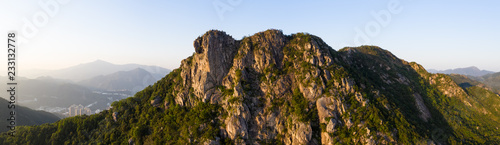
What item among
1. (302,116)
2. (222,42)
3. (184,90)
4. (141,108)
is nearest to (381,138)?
(302,116)

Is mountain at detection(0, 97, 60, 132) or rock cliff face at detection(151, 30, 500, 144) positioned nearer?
rock cliff face at detection(151, 30, 500, 144)

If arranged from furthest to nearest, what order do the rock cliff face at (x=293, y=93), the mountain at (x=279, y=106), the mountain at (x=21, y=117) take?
the mountain at (x=21, y=117) → the mountain at (x=279, y=106) → the rock cliff face at (x=293, y=93)

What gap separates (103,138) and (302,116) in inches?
3478

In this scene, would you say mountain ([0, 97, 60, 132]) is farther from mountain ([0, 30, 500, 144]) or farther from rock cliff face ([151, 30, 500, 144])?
rock cliff face ([151, 30, 500, 144])

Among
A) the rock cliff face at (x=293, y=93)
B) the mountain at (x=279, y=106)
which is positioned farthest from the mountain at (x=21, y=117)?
the rock cliff face at (x=293, y=93)

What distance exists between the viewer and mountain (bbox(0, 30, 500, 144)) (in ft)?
234

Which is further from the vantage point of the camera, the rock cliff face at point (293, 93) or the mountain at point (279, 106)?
the mountain at point (279, 106)

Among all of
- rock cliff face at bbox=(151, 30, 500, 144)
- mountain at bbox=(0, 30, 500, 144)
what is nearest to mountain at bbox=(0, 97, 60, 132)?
mountain at bbox=(0, 30, 500, 144)

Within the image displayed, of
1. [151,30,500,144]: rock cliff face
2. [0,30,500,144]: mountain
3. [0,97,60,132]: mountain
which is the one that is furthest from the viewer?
[0,97,60,132]: mountain

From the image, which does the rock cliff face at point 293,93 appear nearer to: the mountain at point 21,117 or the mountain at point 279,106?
the mountain at point 279,106

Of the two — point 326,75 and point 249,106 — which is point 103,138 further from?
point 326,75

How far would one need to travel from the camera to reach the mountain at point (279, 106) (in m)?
71.2

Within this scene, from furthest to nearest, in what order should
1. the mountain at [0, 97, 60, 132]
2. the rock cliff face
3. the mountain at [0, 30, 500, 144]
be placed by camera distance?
the mountain at [0, 97, 60, 132]
the mountain at [0, 30, 500, 144]
the rock cliff face

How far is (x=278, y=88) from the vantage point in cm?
8012
